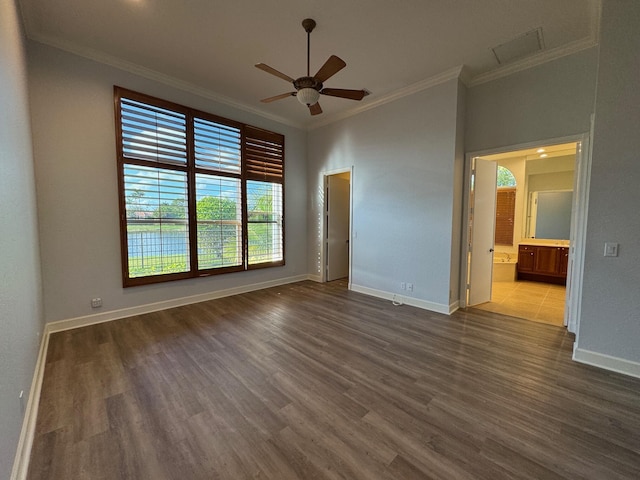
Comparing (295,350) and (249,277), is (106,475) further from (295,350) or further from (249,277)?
(249,277)

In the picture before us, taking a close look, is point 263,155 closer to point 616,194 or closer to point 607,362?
point 616,194

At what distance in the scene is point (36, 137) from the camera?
9.46 feet

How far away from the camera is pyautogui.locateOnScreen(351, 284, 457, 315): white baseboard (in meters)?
3.81

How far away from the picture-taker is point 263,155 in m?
4.97

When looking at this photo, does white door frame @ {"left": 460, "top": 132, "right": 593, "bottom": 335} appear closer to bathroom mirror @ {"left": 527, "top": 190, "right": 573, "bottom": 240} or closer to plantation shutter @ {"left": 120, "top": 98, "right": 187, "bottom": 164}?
bathroom mirror @ {"left": 527, "top": 190, "right": 573, "bottom": 240}

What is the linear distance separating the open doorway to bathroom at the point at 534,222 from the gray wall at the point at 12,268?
588cm

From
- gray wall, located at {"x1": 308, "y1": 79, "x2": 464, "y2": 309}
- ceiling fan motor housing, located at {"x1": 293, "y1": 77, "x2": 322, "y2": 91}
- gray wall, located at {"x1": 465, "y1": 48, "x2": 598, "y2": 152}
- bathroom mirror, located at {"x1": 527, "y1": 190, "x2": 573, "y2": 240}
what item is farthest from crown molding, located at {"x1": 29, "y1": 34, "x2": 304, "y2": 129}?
bathroom mirror, located at {"x1": 527, "y1": 190, "x2": 573, "y2": 240}

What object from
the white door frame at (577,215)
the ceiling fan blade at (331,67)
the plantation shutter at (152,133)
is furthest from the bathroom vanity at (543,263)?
the plantation shutter at (152,133)

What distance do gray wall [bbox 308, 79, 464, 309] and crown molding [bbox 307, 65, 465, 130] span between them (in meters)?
0.07

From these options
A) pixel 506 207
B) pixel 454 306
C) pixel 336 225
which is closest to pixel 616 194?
pixel 454 306

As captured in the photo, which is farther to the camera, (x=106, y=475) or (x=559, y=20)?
(x=559, y=20)

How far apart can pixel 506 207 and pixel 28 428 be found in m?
8.26

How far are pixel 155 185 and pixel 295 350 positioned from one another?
3.02 meters

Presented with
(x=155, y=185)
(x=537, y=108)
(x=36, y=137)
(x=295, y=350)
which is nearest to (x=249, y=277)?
(x=155, y=185)
